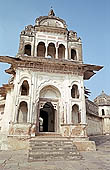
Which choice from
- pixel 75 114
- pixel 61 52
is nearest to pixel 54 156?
pixel 75 114

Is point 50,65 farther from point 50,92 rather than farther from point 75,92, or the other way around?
point 75,92

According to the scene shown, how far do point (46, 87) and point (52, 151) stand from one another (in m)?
5.38

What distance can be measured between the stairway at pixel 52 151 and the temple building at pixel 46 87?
1664 millimetres

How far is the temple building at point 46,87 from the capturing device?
10.0 metres

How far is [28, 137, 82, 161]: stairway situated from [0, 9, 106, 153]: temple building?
166cm

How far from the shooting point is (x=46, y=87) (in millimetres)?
11398

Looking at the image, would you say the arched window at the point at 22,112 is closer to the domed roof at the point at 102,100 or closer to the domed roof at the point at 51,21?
the domed roof at the point at 51,21

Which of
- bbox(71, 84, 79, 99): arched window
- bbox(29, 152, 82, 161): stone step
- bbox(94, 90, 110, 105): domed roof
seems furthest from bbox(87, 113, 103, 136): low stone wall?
bbox(29, 152, 82, 161): stone step

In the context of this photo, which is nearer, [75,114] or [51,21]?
[75,114]

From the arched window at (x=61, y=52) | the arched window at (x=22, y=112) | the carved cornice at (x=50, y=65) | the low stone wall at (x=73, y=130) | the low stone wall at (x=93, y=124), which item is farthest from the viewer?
the low stone wall at (x=93, y=124)

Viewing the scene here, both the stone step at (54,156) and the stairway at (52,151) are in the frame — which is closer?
the stone step at (54,156)

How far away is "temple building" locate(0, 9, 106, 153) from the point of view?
32.9ft

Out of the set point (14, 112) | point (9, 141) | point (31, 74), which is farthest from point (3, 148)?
point (31, 74)

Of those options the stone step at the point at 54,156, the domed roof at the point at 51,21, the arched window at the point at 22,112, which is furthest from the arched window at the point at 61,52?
the stone step at the point at 54,156
